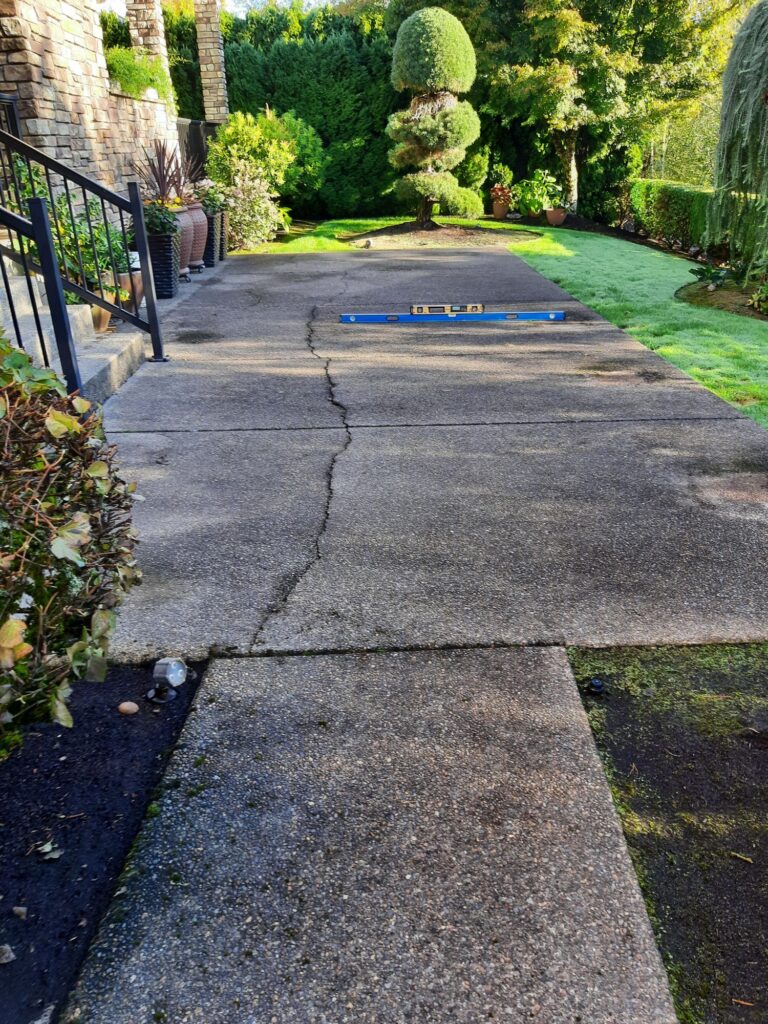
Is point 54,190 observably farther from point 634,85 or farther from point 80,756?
point 634,85

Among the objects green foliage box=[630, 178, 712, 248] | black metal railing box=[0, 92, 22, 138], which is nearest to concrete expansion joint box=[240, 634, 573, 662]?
A: black metal railing box=[0, 92, 22, 138]

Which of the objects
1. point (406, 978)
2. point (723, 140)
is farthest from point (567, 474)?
point (723, 140)

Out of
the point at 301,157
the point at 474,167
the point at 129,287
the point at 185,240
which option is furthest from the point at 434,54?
the point at 129,287

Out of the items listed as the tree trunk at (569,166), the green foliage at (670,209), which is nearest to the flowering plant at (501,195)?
the tree trunk at (569,166)

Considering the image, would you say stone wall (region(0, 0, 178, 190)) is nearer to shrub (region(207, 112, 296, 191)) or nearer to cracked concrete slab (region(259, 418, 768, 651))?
shrub (region(207, 112, 296, 191))

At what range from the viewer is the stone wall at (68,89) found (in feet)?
25.7

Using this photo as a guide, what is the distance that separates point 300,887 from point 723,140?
858 cm

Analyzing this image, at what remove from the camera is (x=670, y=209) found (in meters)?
14.5

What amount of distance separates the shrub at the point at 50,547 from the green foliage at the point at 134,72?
10939 millimetres

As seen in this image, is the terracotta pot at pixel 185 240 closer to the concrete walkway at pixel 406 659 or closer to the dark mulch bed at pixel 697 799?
the concrete walkway at pixel 406 659

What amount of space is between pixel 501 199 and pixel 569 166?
1627mm

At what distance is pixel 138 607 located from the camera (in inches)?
119

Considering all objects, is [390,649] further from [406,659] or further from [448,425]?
[448,425]

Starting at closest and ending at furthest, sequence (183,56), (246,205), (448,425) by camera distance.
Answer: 1. (448,425)
2. (246,205)
3. (183,56)
